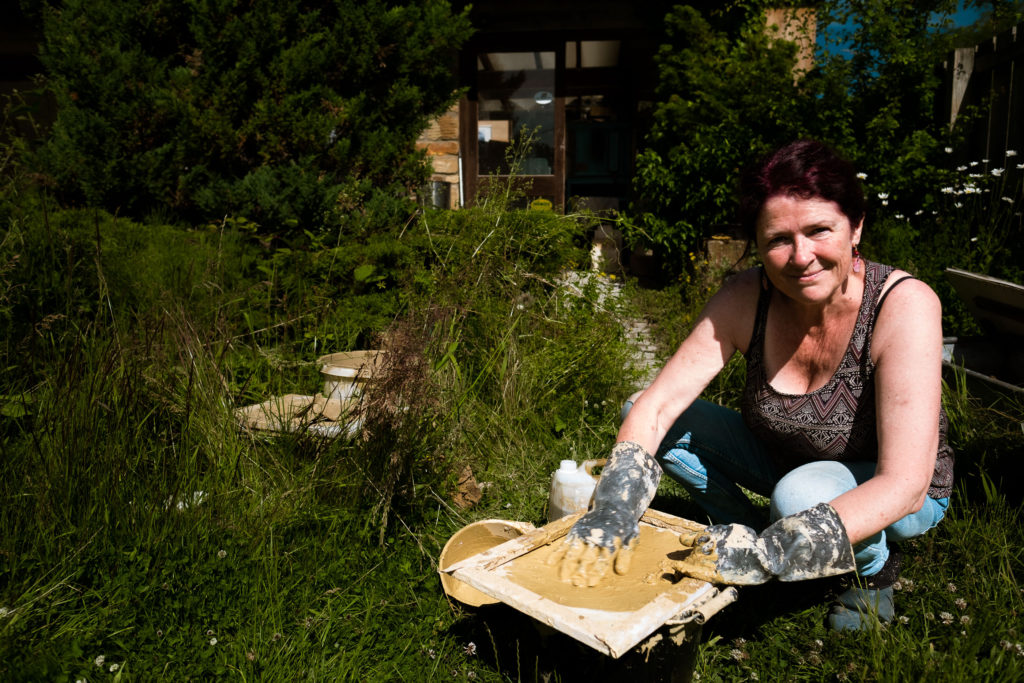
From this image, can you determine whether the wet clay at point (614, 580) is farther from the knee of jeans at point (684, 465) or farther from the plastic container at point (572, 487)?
the knee of jeans at point (684, 465)

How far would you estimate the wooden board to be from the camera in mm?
1449

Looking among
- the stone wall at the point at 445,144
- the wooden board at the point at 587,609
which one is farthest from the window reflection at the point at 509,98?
the wooden board at the point at 587,609

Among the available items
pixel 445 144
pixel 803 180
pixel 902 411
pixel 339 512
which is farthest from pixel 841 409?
pixel 445 144

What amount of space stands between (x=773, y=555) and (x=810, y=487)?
0.39 metres

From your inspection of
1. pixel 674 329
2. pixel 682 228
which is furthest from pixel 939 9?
pixel 674 329

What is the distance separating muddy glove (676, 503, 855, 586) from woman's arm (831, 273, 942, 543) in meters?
0.08

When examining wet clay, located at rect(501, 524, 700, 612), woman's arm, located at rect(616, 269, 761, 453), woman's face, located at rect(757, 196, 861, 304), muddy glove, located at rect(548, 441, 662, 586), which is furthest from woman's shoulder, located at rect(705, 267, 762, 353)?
wet clay, located at rect(501, 524, 700, 612)

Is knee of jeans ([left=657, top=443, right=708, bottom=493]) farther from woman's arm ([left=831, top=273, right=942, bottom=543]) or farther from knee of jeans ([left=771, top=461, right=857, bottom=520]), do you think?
woman's arm ([left=831, top=273, right=942, bottom=543])

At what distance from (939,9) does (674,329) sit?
3867 mm

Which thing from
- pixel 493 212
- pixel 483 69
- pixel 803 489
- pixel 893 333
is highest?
pixel 483 69

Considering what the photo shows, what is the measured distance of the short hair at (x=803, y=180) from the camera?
2.01 metres

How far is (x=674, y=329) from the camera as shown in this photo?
16.9ft

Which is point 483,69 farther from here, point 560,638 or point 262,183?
point 560,638

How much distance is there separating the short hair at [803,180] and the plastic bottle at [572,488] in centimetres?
94
